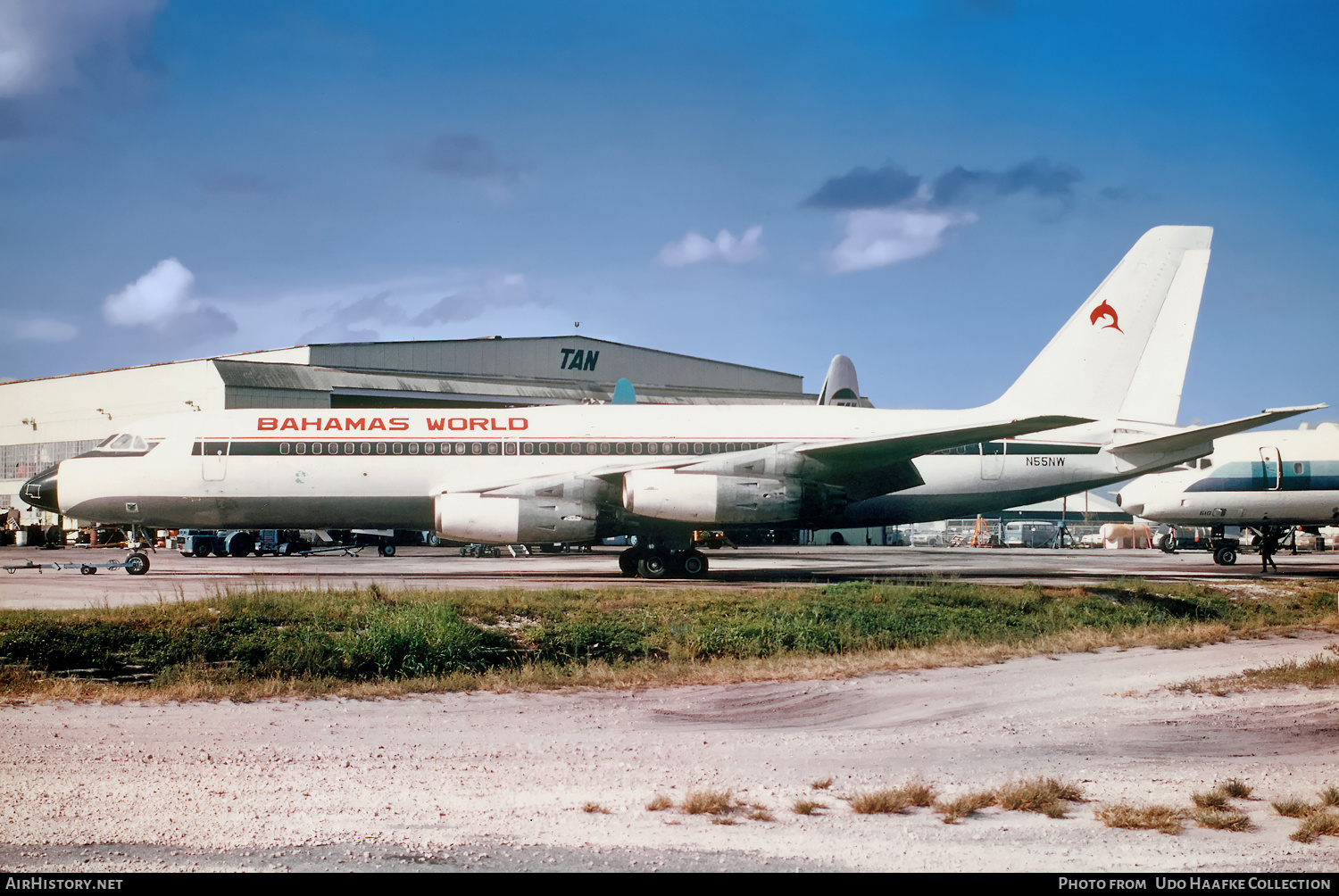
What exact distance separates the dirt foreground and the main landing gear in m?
13.1

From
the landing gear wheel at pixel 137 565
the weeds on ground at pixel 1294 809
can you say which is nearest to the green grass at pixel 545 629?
the weeds on ground at pixel 1294 809

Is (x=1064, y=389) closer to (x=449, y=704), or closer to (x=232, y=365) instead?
(x=449, y=704)

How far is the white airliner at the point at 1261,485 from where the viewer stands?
29.4m

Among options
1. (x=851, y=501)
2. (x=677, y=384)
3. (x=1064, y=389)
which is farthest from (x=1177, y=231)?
(x=677, y=384)

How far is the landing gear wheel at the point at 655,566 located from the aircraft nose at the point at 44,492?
14453mm

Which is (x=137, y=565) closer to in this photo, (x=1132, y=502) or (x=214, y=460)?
(x=214, y=460)

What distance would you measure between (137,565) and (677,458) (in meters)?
13.7

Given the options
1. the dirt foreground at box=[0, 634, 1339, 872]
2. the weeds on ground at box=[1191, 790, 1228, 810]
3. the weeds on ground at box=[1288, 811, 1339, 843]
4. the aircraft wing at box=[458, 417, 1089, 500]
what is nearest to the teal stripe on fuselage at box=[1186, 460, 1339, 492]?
the aircraft wing at box=[458, 417, 1089, 500]

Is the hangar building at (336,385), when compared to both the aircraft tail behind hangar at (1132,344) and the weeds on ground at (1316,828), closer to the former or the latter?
the aircraft tail behind hangar at (1132,344)

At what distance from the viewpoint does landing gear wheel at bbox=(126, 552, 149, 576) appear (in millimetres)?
24109

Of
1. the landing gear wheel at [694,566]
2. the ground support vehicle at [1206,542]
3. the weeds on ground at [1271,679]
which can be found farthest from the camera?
the ground support vehicle at [1206,542]

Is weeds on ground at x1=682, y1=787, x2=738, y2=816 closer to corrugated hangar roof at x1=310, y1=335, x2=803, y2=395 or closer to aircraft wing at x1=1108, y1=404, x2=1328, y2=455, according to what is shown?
aircraft wing at x1=1108, y1=404, x2=1328, y2=455

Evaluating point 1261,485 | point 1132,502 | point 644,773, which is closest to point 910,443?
point 1132,502

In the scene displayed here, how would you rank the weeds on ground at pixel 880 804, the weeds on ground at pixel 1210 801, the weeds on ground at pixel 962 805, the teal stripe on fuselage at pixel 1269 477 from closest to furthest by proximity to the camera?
1. the weeds on ground at pixel 962 805
2. the weeds on ground at pixel 880 804
3. the weeds on ground at pixel 1210 801
4. the teal stripe on fuselage at pixel 1269 477
